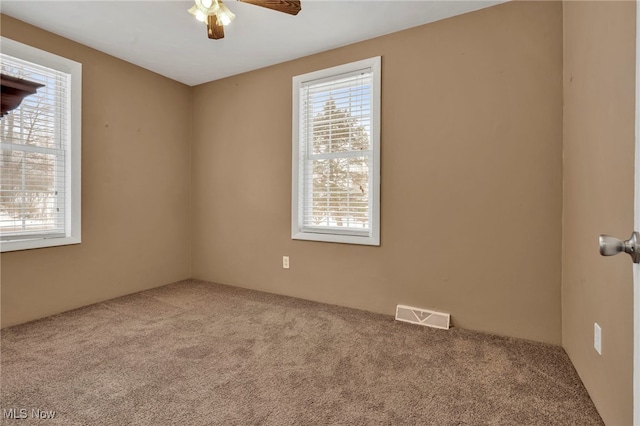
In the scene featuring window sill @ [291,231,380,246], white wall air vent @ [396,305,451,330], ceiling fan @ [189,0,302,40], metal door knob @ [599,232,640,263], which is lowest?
white wall air vent @ [396,305,451,330]

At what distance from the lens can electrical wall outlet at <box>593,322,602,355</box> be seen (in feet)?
4.85

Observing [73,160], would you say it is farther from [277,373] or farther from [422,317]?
[422,317]

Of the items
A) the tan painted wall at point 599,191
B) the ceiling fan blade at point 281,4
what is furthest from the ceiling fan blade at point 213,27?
the tan painted wall at point 599,191

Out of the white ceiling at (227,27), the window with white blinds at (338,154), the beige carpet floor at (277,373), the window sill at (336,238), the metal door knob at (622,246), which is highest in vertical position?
the white ceiling at (227,27)

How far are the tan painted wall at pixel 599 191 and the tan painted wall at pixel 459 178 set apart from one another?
148mm

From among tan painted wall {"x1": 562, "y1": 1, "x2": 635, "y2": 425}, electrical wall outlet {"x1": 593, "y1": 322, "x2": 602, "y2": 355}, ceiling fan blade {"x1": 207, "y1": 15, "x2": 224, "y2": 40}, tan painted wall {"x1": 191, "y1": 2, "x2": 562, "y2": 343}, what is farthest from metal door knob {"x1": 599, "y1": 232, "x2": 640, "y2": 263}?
ceiling fan blade {"x1": 207, "y1": 15, "x2": 224, "y2": 40}

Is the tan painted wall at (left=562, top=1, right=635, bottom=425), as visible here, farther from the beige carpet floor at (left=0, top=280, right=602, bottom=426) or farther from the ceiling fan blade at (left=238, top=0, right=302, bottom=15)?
the ceiling fan blade at (left=238, top=0, right=302, bottom=15)

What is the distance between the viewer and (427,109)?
257 cm

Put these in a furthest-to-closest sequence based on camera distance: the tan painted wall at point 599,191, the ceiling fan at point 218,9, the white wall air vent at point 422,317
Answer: the white wall air vent at point 422,317 → the ceiling fan at point 218,9 → the tan painted wall at point 599,191

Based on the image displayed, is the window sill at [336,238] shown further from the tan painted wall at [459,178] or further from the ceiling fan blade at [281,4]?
the ceiling fan blade at [281,4]

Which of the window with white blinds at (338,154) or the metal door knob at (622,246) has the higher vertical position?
the window with white blinds at (338,154)

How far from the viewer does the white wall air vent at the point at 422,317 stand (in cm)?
250

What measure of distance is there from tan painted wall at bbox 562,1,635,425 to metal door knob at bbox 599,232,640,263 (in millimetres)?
486

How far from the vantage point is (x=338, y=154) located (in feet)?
9.90
